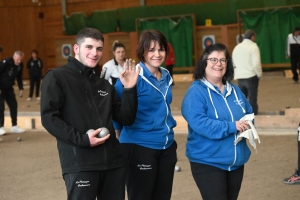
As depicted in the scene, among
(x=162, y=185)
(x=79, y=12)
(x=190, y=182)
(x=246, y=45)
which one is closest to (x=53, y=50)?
(x=79, y=12)

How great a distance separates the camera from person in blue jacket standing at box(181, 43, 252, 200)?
3893 mm

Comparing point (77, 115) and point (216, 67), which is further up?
point (216, 67)

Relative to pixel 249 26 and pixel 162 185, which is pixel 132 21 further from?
pixel 162 185

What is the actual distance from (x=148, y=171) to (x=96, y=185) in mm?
650

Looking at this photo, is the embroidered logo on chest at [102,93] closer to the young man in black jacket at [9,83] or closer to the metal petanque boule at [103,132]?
the metal petanque boule at [103,132]

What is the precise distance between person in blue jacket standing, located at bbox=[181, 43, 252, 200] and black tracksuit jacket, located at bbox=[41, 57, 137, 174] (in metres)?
0.63

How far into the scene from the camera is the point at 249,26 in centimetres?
2025

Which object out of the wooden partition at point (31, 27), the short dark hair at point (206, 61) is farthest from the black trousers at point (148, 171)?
the wooden partition at point (31, 27)

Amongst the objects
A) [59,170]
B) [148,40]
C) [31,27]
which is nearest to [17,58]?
[59,170]

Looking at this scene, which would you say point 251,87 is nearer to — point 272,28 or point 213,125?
point 213,125

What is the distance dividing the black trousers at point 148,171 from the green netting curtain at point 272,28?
16418mm

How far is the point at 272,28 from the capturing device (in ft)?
65.7

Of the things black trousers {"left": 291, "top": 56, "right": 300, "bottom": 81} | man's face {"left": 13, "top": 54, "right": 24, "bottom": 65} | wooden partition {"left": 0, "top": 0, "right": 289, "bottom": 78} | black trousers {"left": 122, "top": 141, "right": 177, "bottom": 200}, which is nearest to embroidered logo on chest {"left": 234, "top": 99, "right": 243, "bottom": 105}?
black trousers {"left": 122, "top": 141, "right": 177, "bottom": 200}

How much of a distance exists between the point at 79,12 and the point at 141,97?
20.9 m
